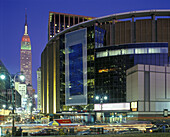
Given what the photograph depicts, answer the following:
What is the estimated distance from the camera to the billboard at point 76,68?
362 feet

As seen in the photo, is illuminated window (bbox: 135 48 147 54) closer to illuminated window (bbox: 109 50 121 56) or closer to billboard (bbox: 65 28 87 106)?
illuminated window (bbox: 109 50 121 56)

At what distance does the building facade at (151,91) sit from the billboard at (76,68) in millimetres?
31863

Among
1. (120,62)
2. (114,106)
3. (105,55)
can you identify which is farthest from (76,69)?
(114,106)

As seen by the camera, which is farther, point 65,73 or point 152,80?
point 65,73

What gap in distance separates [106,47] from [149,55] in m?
18.0

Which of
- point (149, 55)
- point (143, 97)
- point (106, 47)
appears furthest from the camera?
point (106, 47)

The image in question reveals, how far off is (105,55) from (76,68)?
682 inches

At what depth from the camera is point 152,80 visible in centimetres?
8219

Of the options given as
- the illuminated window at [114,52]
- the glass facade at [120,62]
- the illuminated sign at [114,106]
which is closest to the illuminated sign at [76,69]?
the glass facade at [120,62]

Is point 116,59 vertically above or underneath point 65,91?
above

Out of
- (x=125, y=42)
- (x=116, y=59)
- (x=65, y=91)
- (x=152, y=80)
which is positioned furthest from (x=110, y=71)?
(x=65, y=91)

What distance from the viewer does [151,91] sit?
81938mm

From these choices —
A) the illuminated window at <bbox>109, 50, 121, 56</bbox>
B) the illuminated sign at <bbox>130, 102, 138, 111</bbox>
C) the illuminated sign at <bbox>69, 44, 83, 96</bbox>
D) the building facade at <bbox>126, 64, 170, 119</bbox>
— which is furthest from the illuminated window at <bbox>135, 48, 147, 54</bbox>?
the illuminated sign at <bbox>69, 44, 83, 96</bbox>

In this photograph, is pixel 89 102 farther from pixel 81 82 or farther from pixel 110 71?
pixel 110 71
